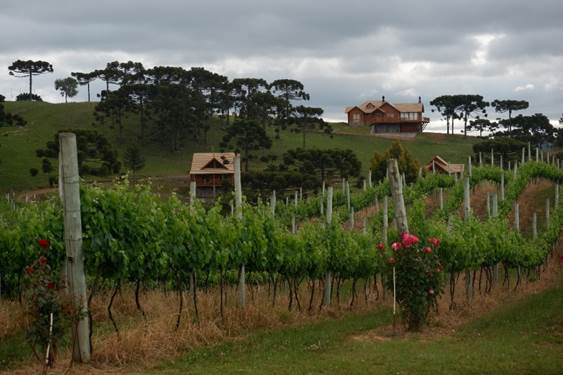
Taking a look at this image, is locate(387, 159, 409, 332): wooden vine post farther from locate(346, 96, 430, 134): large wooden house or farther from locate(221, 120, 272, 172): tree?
locate(346, 96, 430, 134): large wooden house

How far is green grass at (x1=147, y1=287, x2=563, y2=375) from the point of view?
871 centimetres

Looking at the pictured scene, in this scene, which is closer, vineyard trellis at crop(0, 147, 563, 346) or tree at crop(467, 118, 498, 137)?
vineyard trellis at crop(0, 147, 563, 346)

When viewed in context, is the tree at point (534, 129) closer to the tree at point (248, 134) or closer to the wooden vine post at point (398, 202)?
the tree at point (248, 134)

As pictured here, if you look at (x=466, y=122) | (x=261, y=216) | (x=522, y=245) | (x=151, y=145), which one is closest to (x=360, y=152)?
(x=151, y=145)

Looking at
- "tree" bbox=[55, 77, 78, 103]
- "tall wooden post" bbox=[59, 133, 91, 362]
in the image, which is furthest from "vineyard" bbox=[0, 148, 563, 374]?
"tree" bbox=[55, 77, 78, 103]

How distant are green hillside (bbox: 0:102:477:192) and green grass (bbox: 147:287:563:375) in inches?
1713

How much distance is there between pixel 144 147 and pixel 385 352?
207 ft

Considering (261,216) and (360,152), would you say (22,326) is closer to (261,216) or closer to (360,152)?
(261,216)

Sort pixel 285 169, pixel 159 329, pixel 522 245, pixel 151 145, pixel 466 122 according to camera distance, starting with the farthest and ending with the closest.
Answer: pixel 466 122
pixel 151 145
pixel 285 169
pixel 522 245
pixel 159 329

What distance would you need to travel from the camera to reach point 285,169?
5284 cm

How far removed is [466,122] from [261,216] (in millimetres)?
89363

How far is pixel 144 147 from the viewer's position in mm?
70750

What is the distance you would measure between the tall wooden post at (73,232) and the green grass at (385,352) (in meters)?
0.99

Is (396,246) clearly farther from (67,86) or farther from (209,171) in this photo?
(67,86)
